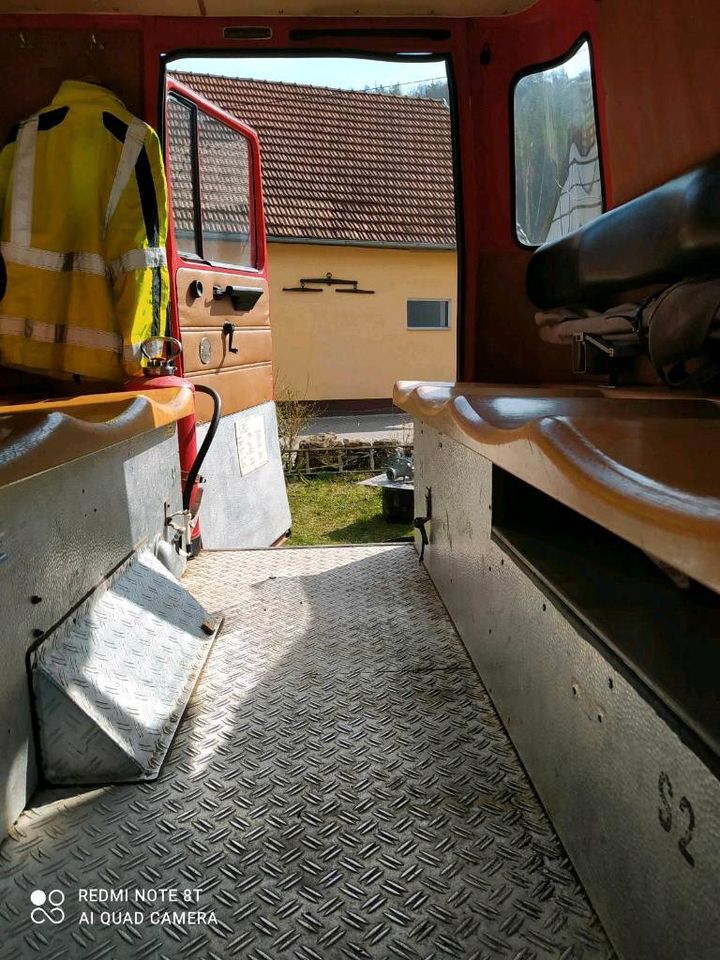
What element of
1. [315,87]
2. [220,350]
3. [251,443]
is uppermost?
[315,87]

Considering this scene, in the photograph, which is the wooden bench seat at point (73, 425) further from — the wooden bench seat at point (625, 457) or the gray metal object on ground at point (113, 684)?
the wooden bench seat at point (625, 457)

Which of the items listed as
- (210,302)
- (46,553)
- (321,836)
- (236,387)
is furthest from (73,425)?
(236,387)

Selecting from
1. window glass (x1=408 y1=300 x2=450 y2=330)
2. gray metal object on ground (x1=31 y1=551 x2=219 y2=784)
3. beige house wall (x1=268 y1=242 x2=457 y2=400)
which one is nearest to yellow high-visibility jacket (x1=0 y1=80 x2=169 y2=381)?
gray metal object on ground (x1=31 y1=551 x2=219 y2=784)

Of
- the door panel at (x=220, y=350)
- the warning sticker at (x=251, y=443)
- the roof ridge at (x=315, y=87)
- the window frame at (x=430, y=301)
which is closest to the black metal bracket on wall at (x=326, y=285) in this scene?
the window frame at (x=430, y=301)

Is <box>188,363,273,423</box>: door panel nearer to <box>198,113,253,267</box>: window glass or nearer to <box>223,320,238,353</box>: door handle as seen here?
<box>223,320,238,353</box>: door handle

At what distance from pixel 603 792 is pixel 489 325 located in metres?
2.52

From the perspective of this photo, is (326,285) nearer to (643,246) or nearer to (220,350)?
(220,350)

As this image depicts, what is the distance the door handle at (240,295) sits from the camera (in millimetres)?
3742

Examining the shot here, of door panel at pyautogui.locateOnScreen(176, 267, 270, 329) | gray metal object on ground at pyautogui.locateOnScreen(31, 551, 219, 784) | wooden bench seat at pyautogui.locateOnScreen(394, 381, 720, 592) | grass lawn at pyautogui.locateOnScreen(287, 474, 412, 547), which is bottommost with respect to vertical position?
grass lawn at pyautogui.locateOnScreen(287, 474, 412, 547)

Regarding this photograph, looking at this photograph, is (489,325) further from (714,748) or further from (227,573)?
(714,748)

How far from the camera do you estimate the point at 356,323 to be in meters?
13.2

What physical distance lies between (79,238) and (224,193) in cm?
178

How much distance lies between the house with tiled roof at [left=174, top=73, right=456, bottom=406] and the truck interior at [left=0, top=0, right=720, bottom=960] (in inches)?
369

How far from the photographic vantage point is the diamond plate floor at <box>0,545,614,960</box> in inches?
44.1
